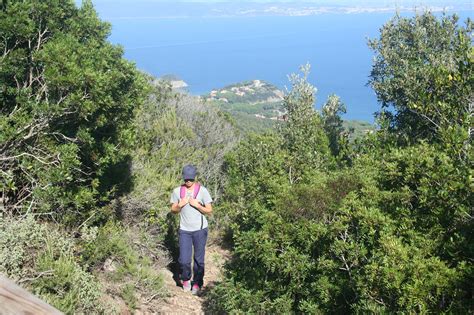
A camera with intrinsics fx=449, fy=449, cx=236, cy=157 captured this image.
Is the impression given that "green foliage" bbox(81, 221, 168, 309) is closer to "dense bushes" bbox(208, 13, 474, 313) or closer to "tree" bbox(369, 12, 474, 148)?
"dense bushes" bbox(208, 13, 474, 313)

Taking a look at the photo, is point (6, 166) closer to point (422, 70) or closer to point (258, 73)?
point (422, 70)

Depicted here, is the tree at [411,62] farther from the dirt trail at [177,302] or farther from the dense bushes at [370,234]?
the dirt trail at [177,302]

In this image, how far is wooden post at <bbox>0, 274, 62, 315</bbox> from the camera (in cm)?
142

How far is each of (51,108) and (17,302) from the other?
17.3 feet

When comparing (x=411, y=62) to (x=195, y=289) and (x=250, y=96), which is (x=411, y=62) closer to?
(x=195, y=289)

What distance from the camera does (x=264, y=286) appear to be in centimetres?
608

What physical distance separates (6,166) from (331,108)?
12.7 metres

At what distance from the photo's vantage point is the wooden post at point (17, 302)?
1.42 meters

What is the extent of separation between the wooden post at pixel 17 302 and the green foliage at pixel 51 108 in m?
5.04

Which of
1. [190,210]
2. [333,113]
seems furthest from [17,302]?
[333,113]

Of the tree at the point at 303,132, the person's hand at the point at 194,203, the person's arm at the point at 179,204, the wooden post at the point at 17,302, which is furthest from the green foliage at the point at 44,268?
the tree at the point at 303,132

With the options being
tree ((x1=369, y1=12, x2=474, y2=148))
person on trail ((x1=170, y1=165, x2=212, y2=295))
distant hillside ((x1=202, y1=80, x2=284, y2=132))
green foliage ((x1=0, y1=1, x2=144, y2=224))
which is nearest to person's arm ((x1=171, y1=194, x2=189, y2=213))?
person on trail ((x1=170, y1=165, x2=212, y2=295))

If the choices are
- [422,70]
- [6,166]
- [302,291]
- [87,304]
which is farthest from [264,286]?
[422,70]

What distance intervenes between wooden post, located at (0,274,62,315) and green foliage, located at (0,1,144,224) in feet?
16.5
